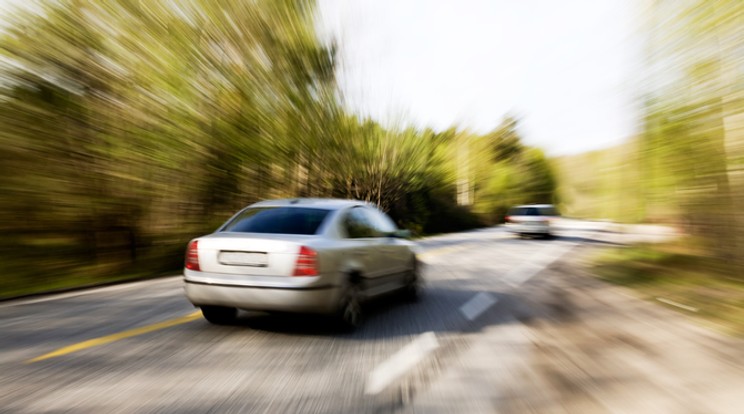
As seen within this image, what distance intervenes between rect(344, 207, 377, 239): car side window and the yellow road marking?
2.09 meters

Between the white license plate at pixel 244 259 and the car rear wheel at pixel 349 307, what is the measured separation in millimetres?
920

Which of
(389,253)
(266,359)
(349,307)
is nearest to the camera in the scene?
(266,359)

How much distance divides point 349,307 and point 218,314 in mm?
1458

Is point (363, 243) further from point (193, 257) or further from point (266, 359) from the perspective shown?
point (266, 359)

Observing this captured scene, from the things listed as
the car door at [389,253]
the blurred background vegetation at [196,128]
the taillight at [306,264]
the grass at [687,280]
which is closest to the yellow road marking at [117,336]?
the taillight at [306,264]

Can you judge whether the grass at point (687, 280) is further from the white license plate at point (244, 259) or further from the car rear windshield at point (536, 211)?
the car rear windshield at point (536, 211)

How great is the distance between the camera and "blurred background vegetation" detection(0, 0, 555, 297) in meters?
10.9

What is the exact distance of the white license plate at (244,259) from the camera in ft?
19.1

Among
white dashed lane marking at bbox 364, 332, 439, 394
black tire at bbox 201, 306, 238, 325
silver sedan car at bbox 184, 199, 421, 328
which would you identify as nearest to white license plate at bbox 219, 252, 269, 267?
silver sedan car at bbox 184, 199, 421, 328

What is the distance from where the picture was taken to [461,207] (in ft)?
145

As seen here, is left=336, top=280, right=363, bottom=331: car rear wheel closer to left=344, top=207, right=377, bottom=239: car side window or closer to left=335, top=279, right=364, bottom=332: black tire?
left=335, top=279, right=364, bottom=332: black tire

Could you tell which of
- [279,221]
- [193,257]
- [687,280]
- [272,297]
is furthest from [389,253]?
[687,280]

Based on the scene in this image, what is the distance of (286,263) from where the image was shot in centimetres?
575

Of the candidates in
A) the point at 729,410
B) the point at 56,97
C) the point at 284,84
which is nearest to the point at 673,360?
the point at 729,410
